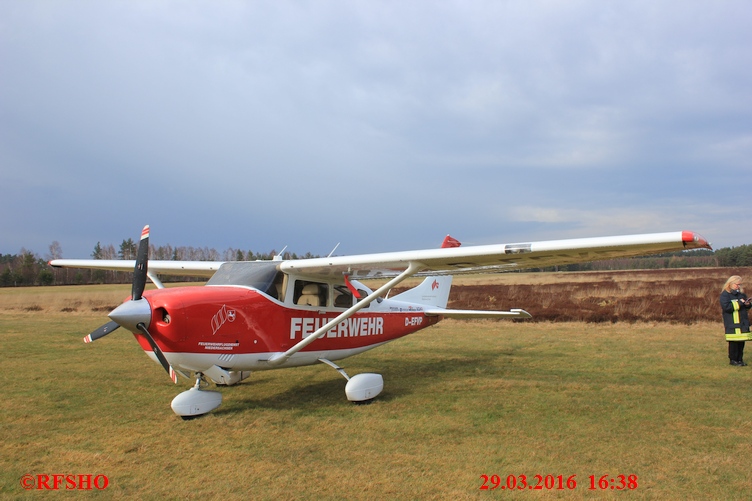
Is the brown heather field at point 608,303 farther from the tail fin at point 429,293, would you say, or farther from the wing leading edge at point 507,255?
the wing leading edge at point 507,255

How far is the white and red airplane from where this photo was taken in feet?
18.0

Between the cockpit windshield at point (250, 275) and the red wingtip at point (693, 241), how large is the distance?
504 cm

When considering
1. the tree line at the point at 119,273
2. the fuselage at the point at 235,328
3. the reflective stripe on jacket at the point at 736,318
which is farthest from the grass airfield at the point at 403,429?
the tree line at the point at 119,273

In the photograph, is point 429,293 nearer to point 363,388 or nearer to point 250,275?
point 363,388

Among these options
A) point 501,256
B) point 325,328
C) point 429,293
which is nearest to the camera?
point 501,256

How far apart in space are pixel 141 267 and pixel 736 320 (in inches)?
384

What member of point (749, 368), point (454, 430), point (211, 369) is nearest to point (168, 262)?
point (211, 369)

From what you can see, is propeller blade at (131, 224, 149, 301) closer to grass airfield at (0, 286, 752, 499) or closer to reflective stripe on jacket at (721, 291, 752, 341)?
grass airfield at (0, 286, 752, 499)

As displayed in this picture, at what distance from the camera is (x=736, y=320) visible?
8352 millimetres

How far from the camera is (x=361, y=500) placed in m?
3.62

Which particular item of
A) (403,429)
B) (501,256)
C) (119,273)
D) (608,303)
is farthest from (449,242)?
(119,273)

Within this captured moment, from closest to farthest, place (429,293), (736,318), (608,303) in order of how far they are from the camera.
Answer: (736,318), (429,293), (608,303)

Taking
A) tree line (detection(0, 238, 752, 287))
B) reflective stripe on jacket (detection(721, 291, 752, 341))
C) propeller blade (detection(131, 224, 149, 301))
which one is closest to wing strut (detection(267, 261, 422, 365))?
propeller blade (detection(131, 224, 149, 301))

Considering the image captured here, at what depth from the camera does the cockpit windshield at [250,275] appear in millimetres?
6614
